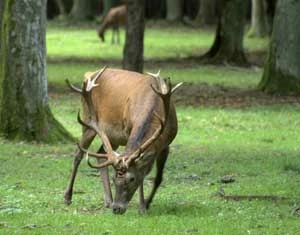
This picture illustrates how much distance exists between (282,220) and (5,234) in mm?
2520

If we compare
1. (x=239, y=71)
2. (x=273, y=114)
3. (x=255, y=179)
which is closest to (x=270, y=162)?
(x=255, y=179)

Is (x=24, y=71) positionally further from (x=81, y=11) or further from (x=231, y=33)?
(x=81, y=11)

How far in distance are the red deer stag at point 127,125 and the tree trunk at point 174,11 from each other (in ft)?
130

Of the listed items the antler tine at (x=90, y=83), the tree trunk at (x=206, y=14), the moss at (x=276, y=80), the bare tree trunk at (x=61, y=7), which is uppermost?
the antler tine at (x=90, y=83)

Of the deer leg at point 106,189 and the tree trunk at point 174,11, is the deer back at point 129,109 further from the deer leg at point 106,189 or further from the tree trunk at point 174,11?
the tree trunk at point 174,11

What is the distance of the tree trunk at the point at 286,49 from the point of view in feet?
71.0

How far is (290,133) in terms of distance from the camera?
16.8 m

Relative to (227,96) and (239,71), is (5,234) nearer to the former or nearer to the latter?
(227,96)

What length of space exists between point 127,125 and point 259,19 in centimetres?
3128

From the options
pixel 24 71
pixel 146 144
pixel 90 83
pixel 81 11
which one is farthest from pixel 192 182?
pixel 81 11

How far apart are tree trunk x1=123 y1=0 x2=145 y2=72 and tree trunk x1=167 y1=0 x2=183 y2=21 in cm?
2779

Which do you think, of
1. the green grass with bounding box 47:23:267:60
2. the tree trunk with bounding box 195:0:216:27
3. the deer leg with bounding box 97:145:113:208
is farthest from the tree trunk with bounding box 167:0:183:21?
the deer leg with bounding box 97:145:113:208

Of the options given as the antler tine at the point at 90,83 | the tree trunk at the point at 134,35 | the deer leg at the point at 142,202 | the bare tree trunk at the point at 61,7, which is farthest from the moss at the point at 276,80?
the bare tree trunk at the point at 61,7

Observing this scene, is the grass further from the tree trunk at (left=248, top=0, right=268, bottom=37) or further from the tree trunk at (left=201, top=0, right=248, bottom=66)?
the tree trunk at (left=248, top=0, right=268, bottom=37)
